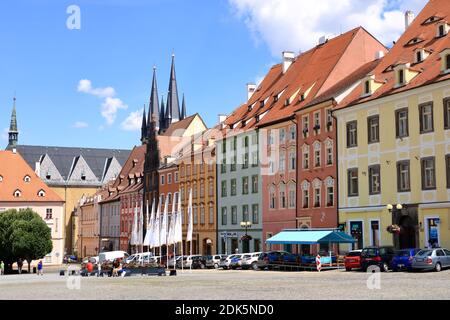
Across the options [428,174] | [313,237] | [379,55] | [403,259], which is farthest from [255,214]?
[403,259]

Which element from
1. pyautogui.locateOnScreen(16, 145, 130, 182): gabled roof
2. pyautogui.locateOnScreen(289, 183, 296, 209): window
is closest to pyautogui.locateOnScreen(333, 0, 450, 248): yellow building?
pyautogui.locateOnScreen(289, 183, 296, 209): window

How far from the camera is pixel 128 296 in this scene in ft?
79.0

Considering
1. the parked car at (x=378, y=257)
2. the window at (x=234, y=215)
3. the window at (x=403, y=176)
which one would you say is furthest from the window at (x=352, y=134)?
the window at (x=234, y=215)

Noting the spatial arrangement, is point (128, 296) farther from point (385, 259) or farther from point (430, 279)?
point (385, 259)

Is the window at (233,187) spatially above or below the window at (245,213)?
above

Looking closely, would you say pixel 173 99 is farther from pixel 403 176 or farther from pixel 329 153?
pixel 403 176

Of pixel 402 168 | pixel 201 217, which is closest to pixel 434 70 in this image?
pixel 402 168

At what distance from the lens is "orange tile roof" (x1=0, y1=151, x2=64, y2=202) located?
98875 millimetres

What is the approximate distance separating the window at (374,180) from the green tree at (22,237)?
4124 cm

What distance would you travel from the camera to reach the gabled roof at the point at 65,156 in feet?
478

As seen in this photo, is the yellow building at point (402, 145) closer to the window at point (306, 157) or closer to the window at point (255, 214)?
the window at point (306, 157)

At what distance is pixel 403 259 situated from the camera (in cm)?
3684

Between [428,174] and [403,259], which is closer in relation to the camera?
[403,259]

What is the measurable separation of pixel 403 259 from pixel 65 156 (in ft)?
391
